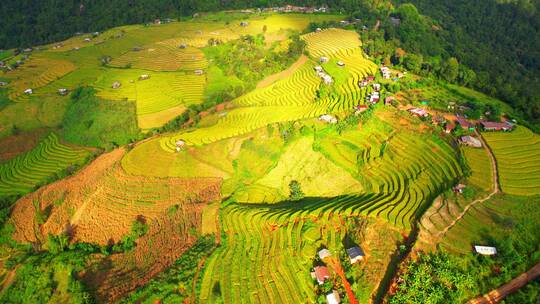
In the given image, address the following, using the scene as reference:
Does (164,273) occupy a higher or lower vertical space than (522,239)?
lower

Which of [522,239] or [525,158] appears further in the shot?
[525,158]

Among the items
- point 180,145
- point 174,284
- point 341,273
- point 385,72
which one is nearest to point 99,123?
point 180,145

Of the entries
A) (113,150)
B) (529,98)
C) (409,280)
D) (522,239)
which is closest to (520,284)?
(522,239)

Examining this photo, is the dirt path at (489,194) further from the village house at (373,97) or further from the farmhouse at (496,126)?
the village house at (373,97)

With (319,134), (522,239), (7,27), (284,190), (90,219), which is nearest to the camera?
(522,239)

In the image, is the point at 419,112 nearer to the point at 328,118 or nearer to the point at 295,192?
the point at 328,118

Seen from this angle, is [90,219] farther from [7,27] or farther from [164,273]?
[7,27]
